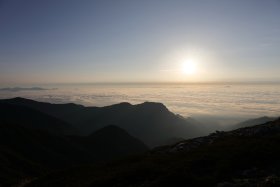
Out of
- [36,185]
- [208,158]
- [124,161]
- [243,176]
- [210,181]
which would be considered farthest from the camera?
[124,161]

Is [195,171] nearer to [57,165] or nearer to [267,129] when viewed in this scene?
[267,129]

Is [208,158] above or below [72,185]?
above

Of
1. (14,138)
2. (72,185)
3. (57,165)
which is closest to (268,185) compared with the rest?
(72,185)

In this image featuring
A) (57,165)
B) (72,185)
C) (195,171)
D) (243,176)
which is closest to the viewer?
(243,176)

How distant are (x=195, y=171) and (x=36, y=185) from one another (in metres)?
20.3

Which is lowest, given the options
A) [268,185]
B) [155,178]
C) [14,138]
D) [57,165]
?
[57,165]

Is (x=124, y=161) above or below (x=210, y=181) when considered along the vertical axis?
below

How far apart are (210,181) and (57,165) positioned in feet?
573

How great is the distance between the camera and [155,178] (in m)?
23.8

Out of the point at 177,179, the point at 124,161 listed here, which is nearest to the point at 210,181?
the point at 177,179

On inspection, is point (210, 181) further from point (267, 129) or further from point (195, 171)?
point (267, 129)

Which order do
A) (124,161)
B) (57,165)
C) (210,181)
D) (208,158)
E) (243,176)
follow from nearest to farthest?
(210,181)
(243,176)
(208,158)
(124,161)
(57,165)

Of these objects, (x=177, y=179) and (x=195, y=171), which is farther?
(x=195, y=171)

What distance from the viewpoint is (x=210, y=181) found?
2034cm
